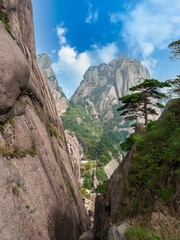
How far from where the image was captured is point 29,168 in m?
6.66

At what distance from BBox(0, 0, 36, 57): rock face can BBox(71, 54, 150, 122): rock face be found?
13320cm

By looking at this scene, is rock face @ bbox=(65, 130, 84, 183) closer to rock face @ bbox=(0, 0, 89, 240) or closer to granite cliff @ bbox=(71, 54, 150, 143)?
rock face @ bbox=(0, 0, 89, 240)

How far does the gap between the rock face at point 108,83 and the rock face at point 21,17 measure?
Answer: 437 ft

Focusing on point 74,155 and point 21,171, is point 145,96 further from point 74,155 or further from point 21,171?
point 74,155

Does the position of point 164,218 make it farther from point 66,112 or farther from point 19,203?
point 66,112

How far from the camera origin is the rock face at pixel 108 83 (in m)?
153

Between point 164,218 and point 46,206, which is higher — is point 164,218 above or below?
above

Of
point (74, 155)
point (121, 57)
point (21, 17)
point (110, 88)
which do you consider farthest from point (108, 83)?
point (21, 17)

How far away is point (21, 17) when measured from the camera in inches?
570

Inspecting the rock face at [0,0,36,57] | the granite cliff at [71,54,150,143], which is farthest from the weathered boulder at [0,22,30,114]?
the granite cliff at [71,54,150,143]

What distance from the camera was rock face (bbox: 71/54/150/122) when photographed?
153 metres

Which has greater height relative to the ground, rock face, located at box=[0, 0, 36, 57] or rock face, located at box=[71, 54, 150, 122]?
rock face, located at box=[71, 54, 150, 122]

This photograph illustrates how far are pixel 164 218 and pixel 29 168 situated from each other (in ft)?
21.7

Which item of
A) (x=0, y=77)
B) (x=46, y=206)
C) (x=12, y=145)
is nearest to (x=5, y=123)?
(x=12, y=145)
